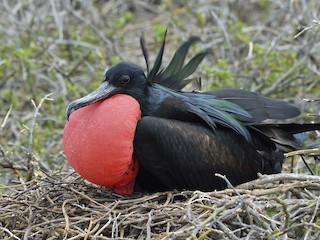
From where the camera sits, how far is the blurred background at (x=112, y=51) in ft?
15.8

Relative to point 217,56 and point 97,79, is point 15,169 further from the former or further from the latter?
point 217,56

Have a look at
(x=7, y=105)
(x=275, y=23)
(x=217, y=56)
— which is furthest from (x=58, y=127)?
(x=275, y=23)

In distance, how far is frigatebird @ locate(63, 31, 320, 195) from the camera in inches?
129

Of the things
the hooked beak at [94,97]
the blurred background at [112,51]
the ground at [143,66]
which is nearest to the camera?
the ground at [143,66]

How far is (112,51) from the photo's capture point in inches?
219

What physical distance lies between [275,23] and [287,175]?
3206mm

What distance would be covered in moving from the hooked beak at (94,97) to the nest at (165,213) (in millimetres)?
314

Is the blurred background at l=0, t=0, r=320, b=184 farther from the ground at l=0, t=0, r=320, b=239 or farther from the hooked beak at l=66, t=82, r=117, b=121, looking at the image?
the hooked beak at l=66, t=82, r=117, b=121

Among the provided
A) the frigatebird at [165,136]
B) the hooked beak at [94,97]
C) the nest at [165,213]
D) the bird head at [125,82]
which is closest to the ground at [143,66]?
the nest at [165,213]

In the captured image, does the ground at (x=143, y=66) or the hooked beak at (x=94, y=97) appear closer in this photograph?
the ground at (x=143, y=66)

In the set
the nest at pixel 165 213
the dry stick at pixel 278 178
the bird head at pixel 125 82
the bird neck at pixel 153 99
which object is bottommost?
the nest at pixel 165 213

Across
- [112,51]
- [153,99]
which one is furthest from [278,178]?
[112,51]

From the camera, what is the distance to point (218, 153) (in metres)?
3.43

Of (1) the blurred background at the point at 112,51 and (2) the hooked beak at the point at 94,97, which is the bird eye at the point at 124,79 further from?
(1) the blurred background at the point at 112,51
